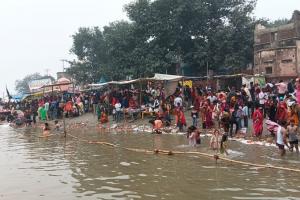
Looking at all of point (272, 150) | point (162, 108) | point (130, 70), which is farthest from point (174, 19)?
point (272, 150)

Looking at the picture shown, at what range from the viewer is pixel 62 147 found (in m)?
21.1

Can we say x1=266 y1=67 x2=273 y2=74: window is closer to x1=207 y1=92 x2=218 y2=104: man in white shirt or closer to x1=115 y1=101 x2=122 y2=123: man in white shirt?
x1=207 y1=92 x2=218 y2=104: man in white shirt

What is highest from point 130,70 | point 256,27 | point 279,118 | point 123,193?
point 256,27

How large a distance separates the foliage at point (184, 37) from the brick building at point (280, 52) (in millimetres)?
3401

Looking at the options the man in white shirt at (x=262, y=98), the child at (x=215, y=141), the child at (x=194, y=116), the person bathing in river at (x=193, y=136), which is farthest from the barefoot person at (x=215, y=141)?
the child at (x=194, y=116)

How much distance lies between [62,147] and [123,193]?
1056 centimetres

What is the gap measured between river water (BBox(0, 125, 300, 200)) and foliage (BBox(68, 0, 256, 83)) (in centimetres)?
2114

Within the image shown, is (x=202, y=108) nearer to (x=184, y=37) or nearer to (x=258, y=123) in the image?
(x=258, y=123)

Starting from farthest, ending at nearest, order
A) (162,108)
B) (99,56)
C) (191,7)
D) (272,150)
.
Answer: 1. (99,56)
2. (191,7)
3. (162,108)
4. (272,150)

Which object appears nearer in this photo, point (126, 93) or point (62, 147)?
point (62, 147)

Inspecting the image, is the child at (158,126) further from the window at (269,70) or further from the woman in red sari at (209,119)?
the window at (269,70)

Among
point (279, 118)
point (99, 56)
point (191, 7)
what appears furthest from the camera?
point (99, 56)

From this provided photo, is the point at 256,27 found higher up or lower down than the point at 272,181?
higher up

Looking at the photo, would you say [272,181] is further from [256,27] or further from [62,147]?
[256,27]
